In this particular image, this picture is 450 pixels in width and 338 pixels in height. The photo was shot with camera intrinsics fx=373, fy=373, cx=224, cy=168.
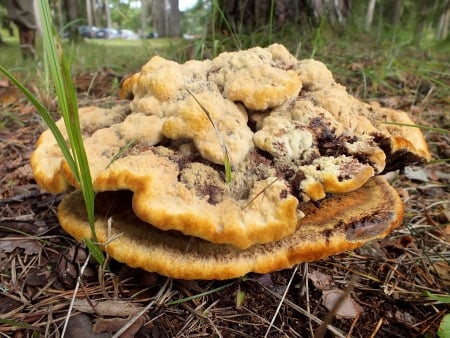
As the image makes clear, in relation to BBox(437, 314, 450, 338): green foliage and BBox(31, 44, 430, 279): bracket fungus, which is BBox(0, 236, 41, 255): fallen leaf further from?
BBox(437, 314, 450, 338): green foliage

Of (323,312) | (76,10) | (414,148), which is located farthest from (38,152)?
(76,10)

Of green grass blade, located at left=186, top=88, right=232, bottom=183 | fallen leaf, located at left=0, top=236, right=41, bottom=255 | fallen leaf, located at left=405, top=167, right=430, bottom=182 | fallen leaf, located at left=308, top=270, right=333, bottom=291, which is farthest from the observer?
fallen leaf, located at left=405, top=167, right=430, bottom=182

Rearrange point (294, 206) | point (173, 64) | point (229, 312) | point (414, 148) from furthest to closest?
point (173, 64)
point (414, 148)
point (229, 312)
point (294, 206)

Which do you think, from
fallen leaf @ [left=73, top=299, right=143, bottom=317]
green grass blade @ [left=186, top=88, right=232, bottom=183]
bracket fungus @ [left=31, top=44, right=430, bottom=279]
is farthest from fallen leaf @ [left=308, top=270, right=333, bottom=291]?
fallen leaf @ [left=73, top=299, right=143, bottom=317]

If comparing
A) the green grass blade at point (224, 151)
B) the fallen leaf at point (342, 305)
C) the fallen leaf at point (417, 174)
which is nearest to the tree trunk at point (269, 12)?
the fallen leaf at point (417, 174)

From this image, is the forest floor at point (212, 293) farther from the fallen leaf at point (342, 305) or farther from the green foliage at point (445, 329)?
the green foliage at point (445, 329)

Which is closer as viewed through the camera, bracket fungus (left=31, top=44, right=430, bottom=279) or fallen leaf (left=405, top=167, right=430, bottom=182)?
bracket fungus (left=31, top=44, right=430, bottom=279)

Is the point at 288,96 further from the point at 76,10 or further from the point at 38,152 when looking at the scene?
the point at 76,10
